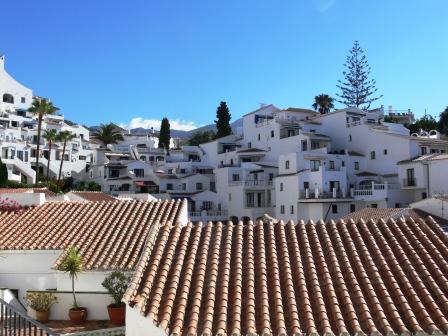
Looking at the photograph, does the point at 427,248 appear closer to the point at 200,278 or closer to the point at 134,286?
the point at 200,278

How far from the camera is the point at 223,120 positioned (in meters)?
87.8

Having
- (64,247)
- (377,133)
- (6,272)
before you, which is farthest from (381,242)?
(377,133)

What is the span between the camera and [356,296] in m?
9.20

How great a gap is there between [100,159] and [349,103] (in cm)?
4513

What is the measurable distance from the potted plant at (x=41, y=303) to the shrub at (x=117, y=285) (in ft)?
6.56

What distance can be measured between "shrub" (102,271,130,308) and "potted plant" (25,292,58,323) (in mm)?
1998

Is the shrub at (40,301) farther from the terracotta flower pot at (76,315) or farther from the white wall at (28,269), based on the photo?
the white wall at (28,269)

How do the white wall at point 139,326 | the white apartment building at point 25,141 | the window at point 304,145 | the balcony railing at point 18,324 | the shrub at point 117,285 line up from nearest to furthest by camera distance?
1. the white wall at point 139,326
2. the balcony railing at point 18,324
3. the shrub at point 117,285
4. the window at point 304,145
5. the white apartment building at point 25,141

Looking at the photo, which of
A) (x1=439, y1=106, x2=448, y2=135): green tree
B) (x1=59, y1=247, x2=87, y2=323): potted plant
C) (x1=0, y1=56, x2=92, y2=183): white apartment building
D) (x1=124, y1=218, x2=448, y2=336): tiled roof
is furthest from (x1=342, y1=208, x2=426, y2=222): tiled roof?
(x1=0, y1=56, x2=92, y2=183): white apartment building

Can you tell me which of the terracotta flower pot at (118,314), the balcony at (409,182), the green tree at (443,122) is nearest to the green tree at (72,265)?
the terracotta flower pot at (118,314)

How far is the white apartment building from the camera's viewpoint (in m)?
75.6

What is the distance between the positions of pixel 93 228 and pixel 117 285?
4.11 m

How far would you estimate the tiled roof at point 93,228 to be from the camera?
56.7 ft

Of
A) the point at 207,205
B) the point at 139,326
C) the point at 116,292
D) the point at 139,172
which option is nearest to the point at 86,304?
the point at 116,292
